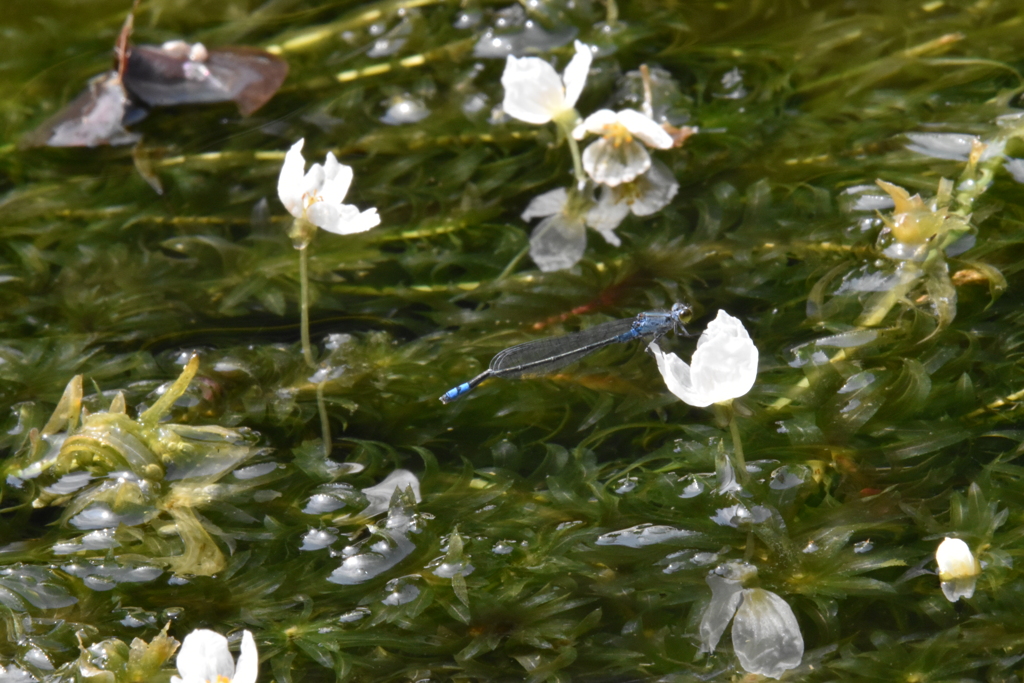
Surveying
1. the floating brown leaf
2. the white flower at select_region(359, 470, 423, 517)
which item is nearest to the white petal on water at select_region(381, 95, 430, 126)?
the floating brown leaf

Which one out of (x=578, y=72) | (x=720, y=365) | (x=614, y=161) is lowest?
(x=614, y=161)

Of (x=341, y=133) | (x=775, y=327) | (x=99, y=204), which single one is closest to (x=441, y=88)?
(x=341, y=133)

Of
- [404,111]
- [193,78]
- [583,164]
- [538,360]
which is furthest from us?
[193,78]

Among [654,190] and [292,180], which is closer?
[292,180]

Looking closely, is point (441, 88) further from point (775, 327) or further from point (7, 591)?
point (7, 591)

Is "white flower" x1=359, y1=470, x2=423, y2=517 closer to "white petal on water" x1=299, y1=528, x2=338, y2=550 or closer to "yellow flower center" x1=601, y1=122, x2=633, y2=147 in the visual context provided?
"white petal on water" x1=299, y1=528, x2=338, y2=550

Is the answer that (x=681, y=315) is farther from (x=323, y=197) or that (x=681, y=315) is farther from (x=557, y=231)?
(x=323, y=197)

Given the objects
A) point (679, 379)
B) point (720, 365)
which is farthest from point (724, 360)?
point (679, 379)
